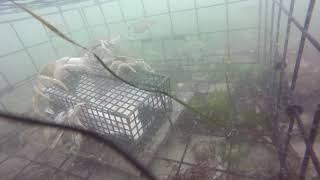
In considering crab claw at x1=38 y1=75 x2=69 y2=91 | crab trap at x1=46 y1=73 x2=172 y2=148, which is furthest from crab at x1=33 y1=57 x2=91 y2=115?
crab trap at x1=46 y1=73 x2=172 y2=148

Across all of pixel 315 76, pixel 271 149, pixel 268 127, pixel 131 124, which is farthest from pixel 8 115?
pixel 315 76

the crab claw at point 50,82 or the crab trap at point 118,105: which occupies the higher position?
the crab claw at point 50,82

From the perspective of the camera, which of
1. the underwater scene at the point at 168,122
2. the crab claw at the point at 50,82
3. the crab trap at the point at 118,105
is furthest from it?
the crab claw at the point at 50,82

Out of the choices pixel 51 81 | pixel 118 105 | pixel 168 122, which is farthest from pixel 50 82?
pixel 168 122

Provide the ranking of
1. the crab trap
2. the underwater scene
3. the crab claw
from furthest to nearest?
the crab claw
the crab trap
the underwater scene

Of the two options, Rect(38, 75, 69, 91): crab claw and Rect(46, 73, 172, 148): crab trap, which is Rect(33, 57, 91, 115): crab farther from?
Rect(46, 73, 172, 148): crab trap

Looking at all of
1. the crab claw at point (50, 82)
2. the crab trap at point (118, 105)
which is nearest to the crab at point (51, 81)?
the crab claw at point (50, 82)

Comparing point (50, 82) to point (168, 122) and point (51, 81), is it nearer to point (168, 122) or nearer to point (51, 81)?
point (51, 81)

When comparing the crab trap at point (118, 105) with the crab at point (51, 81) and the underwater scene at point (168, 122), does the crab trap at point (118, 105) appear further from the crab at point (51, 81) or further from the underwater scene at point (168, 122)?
the crab at point (51, 81)
